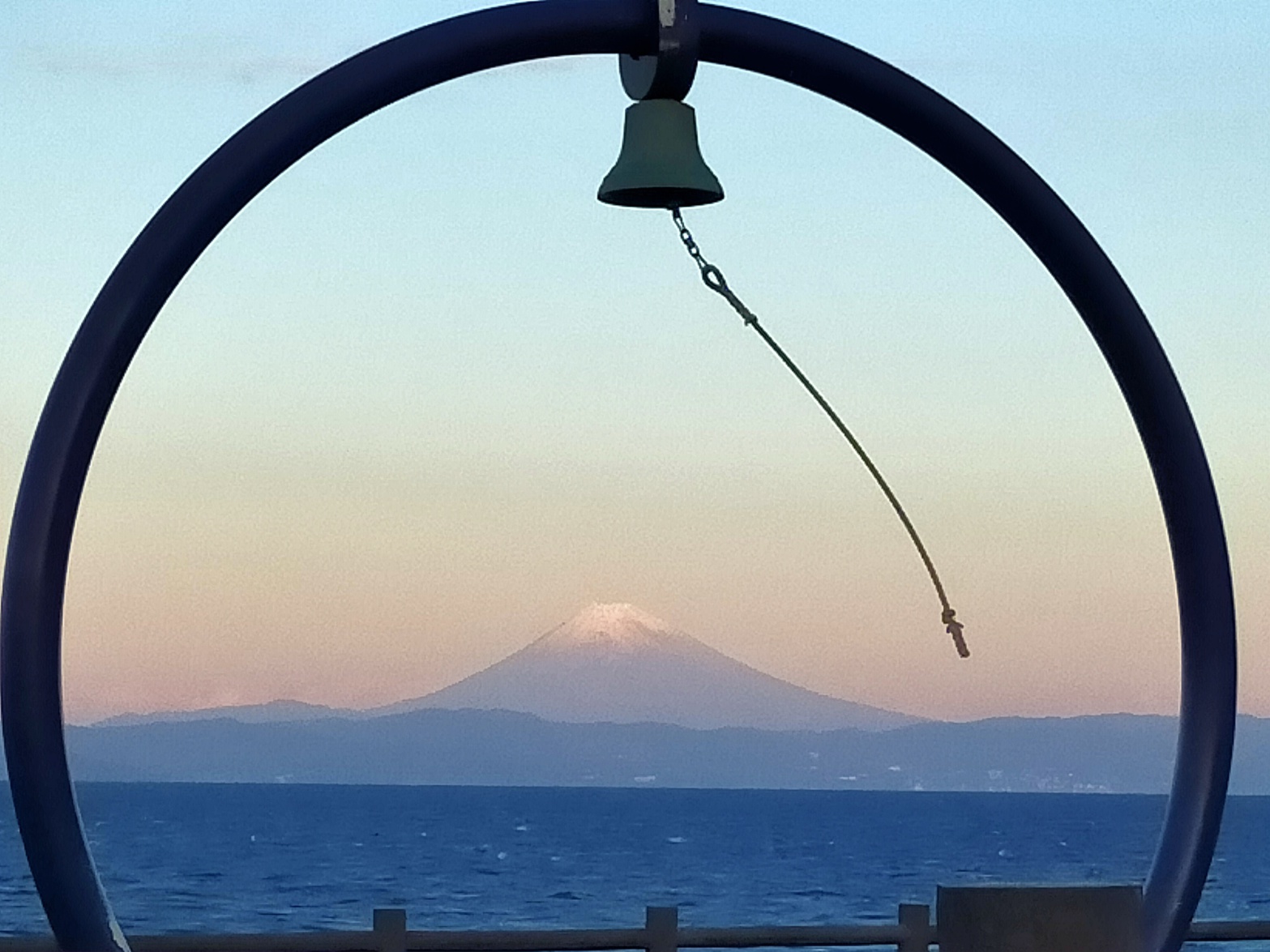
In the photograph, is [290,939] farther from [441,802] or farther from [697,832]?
[441,802]

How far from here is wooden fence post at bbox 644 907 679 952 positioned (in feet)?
17.7

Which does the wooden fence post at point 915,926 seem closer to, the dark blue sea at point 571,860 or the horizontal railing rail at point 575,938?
the horizontal railing rail at point 575,938

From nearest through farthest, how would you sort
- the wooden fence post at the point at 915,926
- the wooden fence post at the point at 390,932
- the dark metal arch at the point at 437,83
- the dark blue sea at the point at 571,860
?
the dark metal arch at the point at 437,83, the wooden fence post at the point at 390,932, the wooden fence post at the point at 915,926, the dark blue sea at the point at 571,860

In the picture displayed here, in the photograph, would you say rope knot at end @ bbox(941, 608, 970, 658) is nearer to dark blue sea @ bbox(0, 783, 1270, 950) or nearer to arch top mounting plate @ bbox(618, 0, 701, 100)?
arch top mounting plate @ bbox(618, 0, 701, 100)

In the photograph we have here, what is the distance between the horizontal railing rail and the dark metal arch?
3.57 ft

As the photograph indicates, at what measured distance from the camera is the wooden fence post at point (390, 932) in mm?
5367

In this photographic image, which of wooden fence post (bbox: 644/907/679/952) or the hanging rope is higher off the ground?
the hanging rope

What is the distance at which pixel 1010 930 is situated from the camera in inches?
66.5

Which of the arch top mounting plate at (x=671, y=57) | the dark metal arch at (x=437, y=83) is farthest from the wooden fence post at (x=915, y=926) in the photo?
the arch top mounting plate at (x=671, y=57)

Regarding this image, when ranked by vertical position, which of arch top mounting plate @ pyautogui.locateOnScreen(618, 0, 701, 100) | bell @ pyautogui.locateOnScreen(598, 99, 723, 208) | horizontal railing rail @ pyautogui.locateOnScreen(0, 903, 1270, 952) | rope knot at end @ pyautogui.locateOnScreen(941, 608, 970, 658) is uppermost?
arch top mounting plate @ pyautogui.locateOnScreen(618, 0, 701, 100)

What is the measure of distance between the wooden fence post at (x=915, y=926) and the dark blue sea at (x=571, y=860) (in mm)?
29834

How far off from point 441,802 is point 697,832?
25.9 meters

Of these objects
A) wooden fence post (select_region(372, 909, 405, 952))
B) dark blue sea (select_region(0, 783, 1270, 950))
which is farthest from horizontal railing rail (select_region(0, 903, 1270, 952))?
dark blue sea (select_region(0, 783, 1270, 950))

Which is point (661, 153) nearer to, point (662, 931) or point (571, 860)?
point (662, 931)
